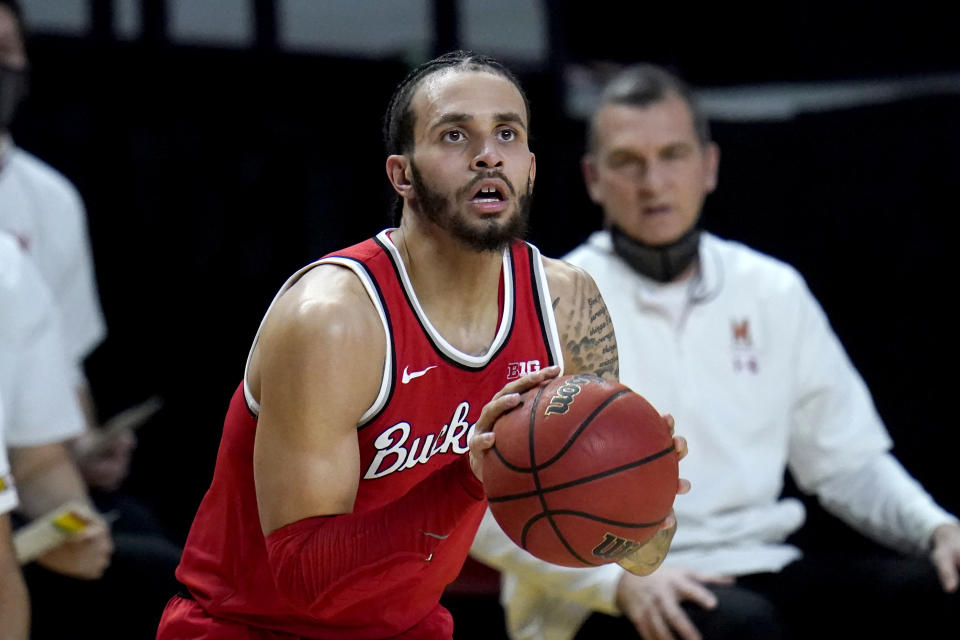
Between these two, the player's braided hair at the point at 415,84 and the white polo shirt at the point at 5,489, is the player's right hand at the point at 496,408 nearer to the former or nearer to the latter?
the player's braided hair at the point at 415,84

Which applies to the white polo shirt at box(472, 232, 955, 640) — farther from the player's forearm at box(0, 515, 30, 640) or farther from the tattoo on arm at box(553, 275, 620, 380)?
the player's forearm at box(0, 515, 30, 640)

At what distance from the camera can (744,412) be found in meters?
3.41

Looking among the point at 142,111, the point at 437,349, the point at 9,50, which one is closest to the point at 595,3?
the point at 142,111

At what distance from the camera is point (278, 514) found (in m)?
2.08

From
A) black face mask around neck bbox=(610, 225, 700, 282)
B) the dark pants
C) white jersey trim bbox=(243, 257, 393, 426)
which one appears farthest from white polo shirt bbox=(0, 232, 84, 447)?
black face mask around neck bbox=(610, 225, 700, 282)

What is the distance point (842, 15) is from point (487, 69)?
11.5ft

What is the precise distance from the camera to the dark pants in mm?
3242

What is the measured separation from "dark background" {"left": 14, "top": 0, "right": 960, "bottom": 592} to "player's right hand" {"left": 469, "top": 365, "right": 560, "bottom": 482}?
2.26 metres

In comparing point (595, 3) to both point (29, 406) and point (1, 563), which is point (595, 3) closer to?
point (29, 406)

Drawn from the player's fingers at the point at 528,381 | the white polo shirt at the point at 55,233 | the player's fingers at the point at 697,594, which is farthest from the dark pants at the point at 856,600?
the white polo shirt at the point at 55,233

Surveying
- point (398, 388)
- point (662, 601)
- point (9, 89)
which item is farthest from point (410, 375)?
point (9, 89)

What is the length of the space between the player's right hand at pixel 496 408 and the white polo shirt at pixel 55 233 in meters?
2.15

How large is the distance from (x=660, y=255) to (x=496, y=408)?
1.51m

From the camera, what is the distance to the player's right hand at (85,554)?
2963 millimetres
